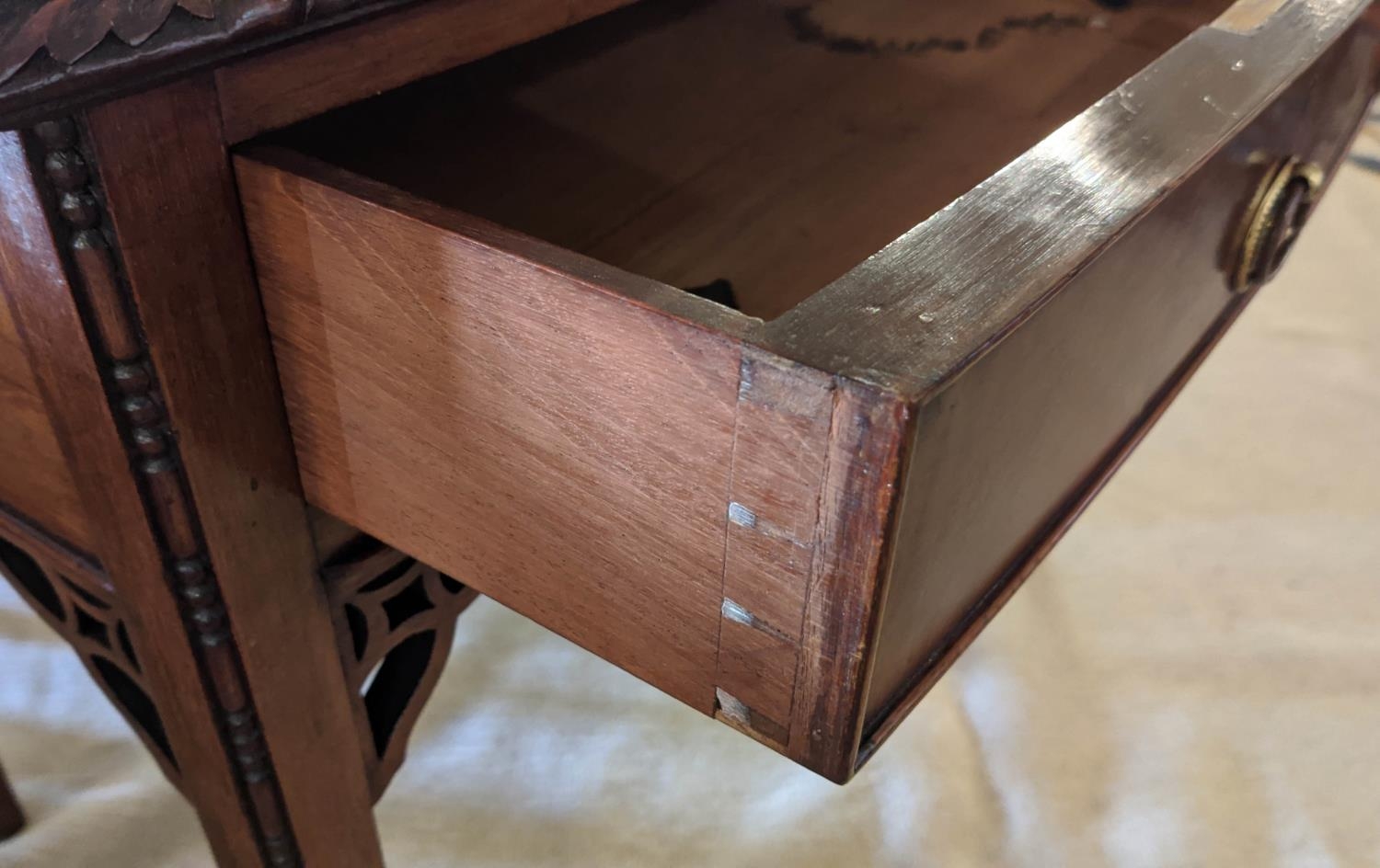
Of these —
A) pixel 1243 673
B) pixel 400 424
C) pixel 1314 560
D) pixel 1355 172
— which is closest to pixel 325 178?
pixel 400 424

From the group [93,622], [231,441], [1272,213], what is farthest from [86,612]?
[1272,213]

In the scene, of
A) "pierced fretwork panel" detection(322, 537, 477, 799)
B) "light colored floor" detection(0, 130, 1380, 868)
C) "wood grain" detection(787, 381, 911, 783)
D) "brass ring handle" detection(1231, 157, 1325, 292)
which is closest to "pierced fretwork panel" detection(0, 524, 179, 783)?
"pierced fretwork panel" detection(322, 537, 477, 799)

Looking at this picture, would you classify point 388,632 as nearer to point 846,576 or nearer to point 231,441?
point 231,441

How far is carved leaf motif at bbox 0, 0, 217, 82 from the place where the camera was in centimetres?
30

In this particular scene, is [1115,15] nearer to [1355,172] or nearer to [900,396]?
[900,396]

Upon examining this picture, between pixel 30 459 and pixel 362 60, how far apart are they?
260mm

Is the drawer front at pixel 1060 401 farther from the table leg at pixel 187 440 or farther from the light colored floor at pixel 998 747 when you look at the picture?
the light colored floor at pixel 998 747

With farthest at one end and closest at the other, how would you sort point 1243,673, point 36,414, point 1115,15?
point 1243,673, point 1115,15, point 36,414

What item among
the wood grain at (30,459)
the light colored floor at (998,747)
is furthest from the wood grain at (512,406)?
the light colored floor at (998,747)

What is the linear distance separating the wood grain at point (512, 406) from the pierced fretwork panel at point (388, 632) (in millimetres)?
100

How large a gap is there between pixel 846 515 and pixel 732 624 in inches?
2.9

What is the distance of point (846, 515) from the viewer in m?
0.30

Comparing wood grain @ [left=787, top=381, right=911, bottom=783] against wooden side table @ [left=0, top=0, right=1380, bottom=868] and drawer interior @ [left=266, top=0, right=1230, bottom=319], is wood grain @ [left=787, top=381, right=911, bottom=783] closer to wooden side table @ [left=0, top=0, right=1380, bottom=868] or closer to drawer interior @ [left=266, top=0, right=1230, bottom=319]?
wooden side table @ [left=0, top=0, right=1380, bottom=868]

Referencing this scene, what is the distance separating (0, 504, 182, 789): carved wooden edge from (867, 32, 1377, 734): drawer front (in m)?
0.38
